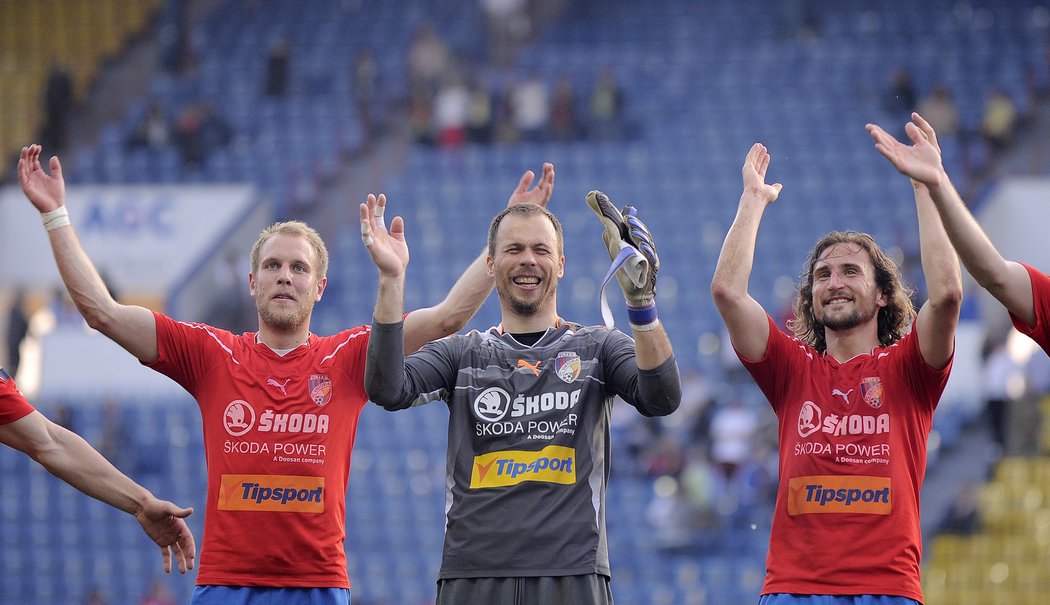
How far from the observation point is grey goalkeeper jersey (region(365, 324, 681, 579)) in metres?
4.52

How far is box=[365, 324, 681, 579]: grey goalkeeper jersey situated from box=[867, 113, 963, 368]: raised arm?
0.97m

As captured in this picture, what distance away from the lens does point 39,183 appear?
17.5ft

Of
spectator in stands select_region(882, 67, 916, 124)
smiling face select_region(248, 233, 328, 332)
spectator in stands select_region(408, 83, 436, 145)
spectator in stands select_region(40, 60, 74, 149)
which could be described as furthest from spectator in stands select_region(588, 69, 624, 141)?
smiling face select_region(248, 233, 328, 332)

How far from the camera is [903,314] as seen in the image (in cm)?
531

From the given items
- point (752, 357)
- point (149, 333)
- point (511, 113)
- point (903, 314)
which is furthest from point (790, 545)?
point (511, 113)

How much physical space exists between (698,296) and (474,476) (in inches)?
494

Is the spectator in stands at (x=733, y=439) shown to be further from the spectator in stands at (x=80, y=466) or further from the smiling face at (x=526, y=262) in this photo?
the smiling face at (x=526, y=262)

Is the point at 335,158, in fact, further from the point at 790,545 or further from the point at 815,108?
the point at 790,545

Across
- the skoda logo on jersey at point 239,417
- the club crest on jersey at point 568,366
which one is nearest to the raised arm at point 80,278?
the skoda logo on jersey at point 239,417

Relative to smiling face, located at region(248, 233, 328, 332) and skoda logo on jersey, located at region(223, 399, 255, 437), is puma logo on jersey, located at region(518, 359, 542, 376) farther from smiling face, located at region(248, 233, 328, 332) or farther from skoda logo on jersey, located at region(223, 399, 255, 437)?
skoda logo on jersey, located at region(223, 399, 255, 437)

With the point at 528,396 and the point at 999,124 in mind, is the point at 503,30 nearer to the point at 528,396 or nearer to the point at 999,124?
the point at 999,124

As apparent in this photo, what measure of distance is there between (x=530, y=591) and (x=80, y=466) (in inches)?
75.8

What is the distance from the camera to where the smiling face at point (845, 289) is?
507 cm

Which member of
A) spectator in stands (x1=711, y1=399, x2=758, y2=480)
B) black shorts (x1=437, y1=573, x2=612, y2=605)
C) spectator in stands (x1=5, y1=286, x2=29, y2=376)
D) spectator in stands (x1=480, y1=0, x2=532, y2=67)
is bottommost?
black shorts (x1=437, y1=573, x2=612, y2=605)
